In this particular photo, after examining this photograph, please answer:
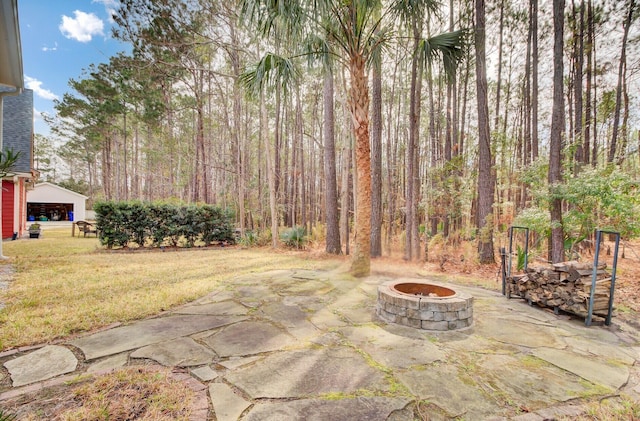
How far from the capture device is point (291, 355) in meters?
2.41

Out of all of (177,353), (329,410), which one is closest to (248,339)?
(177,353)

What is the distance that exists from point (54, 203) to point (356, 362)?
31859mm

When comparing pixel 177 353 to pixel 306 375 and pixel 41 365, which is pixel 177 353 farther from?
pixel 306 375

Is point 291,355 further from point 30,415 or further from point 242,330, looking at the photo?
point 30,415

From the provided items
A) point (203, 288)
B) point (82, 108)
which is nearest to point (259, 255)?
point (203, 288)

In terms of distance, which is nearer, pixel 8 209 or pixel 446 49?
pixel 446 49

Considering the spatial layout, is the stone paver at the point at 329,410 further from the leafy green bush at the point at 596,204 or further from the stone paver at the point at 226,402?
the leafy green bush at the point at 596,204

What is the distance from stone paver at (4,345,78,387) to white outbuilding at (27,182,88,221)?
27.8m

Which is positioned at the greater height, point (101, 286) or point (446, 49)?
point (446, 49)

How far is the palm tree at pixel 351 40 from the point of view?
175 inches

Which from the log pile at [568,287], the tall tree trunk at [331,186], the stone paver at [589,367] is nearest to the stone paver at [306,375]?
the stone paver at [589,367]

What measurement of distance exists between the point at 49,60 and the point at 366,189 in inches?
383

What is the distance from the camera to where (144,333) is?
2781 mm

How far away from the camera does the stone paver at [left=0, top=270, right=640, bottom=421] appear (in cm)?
178
